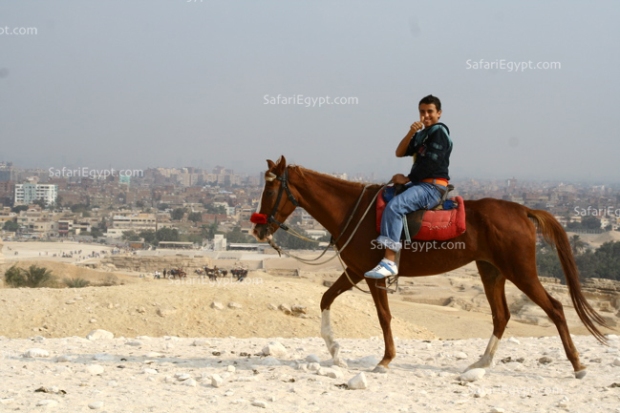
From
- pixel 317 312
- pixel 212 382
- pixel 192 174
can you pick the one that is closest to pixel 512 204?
pixel 212 382

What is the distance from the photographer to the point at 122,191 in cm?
15062

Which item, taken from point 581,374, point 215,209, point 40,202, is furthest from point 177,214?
point 581,374

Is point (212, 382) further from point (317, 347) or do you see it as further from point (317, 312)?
point (317, 312)

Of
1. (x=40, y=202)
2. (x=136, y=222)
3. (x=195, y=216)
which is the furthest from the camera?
(x=40, y=202)

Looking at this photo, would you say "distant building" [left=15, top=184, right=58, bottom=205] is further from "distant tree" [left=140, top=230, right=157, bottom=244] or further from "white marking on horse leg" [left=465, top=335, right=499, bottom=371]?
"white marking on horse leg" [left=465, top=335, right=499, bottom=371]

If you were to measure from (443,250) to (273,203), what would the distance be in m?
2.06

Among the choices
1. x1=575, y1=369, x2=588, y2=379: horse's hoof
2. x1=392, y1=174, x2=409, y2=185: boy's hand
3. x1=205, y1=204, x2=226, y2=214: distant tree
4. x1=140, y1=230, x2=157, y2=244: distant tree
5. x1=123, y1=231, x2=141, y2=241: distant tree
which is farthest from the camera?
x1=205, y1=204, x2=226, y2=214: distant tree

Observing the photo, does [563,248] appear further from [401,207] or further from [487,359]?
[401,207]

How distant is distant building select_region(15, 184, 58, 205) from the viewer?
441 ft

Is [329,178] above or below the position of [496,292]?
above

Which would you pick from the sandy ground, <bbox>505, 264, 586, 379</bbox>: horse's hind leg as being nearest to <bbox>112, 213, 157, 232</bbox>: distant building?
the sandy ground

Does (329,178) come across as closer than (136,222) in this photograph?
Yes

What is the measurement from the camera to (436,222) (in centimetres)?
823

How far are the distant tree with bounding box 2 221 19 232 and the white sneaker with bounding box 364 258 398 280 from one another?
95.9 m
